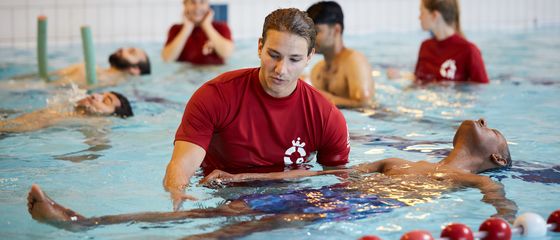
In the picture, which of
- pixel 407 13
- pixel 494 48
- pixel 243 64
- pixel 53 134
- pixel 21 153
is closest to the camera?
pixel 21 153

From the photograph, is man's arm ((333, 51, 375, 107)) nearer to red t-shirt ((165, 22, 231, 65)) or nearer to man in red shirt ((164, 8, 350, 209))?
man in red shirt ((164, 8, 350, 209))

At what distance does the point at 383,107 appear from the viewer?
7711 millimetres

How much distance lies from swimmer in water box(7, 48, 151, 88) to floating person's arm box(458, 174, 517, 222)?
5045mm

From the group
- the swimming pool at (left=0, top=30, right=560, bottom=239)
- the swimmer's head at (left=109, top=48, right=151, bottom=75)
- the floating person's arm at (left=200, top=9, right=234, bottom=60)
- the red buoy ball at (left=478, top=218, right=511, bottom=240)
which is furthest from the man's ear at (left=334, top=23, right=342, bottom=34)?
the red buoy ball at (left=478, top=218, right=511, bottom=240)

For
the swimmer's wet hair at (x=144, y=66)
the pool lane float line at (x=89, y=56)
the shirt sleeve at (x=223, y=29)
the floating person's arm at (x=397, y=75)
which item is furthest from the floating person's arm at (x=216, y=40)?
the floating person's arm at (x=397, y=75)

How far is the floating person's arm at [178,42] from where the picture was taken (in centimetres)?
991

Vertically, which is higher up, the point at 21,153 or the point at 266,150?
the point at 266,150

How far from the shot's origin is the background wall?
447 inches

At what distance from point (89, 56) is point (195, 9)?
1.61 meters

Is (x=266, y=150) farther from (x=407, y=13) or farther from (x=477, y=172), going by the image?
(x=407, y=13)

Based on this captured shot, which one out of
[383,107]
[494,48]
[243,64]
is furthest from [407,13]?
[383,107]

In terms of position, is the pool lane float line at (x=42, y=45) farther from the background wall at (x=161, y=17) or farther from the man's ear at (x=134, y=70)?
the background wall at (x=161, y=17)

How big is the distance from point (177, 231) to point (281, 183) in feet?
2.79

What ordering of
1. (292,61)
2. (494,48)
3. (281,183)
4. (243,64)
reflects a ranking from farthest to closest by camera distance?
1. (494,48)
2. (243,64)
3. (281,183)
4. (292,61)
